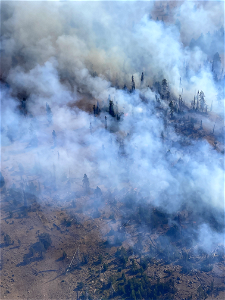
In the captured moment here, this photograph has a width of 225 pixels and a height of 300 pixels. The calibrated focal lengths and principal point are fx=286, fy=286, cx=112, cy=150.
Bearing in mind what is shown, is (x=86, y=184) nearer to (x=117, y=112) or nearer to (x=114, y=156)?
(x=114, y=156)

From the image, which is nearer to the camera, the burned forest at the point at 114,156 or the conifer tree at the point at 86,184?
the burned forest at the point at 114,156

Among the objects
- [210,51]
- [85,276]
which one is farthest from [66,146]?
[210,51]

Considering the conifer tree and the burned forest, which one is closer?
the burned forest

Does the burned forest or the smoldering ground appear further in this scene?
the smoldering ground

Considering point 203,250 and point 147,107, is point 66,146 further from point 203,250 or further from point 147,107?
point 203,250

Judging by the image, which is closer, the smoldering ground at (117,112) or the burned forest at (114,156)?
the burned forest at (114,156)

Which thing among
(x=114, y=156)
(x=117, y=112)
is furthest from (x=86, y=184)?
(x=117, y=112)
